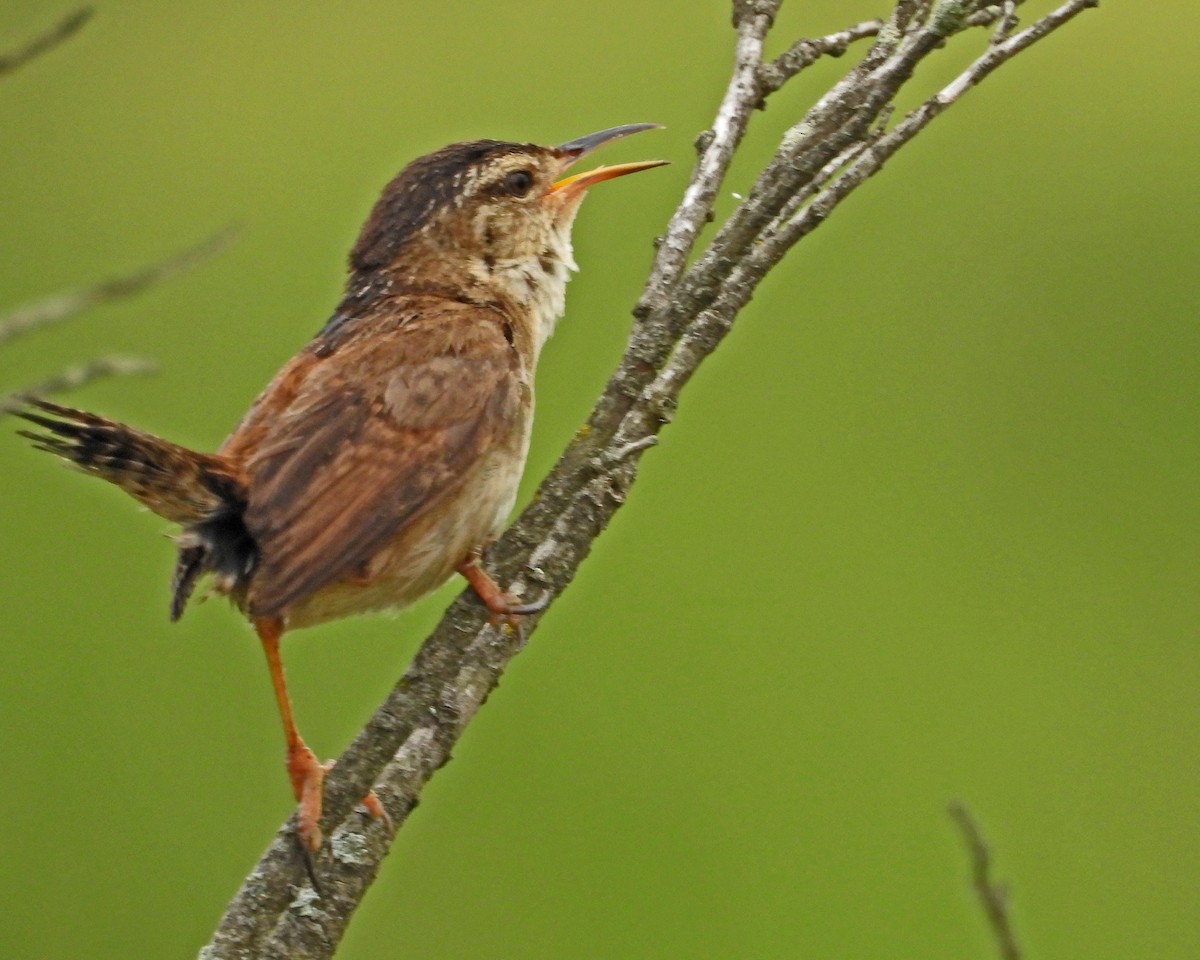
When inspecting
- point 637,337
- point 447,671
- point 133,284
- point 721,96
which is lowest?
point 447,671

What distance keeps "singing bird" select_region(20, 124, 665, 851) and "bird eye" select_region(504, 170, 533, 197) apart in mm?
109

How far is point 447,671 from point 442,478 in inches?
33.6

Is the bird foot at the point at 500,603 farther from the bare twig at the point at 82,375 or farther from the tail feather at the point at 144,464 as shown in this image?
the bare twig at the point at 82,375

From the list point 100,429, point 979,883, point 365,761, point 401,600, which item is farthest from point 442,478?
point 979,883

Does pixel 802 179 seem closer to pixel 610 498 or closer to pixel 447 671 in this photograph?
pixel 610 498

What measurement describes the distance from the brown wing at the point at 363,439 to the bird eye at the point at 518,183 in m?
0.64

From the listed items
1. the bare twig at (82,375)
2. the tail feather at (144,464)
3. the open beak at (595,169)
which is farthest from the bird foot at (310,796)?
the open beak at (595,169)

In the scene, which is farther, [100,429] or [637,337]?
[100,429]

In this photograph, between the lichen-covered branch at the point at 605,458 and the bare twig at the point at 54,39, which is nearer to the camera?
the bare twig at the point at 54,39

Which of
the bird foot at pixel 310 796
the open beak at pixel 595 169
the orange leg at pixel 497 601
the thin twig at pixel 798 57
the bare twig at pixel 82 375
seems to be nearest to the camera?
the bare twig at pixel 82 375

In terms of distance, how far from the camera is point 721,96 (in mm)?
3045

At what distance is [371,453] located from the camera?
3314 millimetres

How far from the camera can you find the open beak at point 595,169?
13.1 ft

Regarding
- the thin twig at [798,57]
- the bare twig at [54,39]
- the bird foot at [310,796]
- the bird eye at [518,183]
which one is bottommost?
the bird foot at [310,796]
